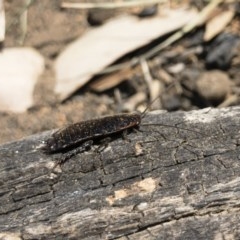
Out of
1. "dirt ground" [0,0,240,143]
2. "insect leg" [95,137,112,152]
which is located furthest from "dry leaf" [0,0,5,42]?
"insect leg" [95,137,112,152]

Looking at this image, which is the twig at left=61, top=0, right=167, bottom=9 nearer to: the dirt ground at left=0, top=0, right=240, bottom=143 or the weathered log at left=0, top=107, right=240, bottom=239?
the dirt ground at left=0, top=0, right=240, bottom=143

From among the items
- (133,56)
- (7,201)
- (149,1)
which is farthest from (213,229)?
(149,1)

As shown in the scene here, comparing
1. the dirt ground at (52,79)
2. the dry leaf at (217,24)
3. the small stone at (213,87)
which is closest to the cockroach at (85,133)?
the dirt ground at (52,79)

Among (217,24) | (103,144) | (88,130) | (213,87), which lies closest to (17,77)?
(88,130)

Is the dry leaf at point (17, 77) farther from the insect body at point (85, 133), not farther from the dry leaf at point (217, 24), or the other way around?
the dry leaf at point (217, 24)

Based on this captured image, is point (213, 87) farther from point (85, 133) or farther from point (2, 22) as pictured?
point (2, 22)
